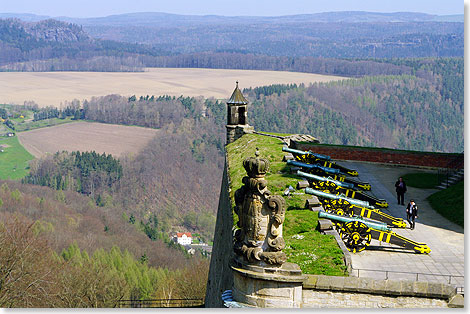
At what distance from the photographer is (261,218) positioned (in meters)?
18.5

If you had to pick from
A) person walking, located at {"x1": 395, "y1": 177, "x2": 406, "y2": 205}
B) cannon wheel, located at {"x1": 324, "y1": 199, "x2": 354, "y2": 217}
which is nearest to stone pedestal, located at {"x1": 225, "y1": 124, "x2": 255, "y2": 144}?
person walking, located at {"x1": 395, "y1": 177, "x2": 406, "y2": 205}

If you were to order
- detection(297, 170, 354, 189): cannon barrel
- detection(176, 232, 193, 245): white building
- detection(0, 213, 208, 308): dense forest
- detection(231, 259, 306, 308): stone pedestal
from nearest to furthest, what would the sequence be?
detection(231, 259, 306, 308): stone pedestal, detection(297, 170, 354, 189): cannon barrel, detection(0, 213, 208, 308): dense forest, detection(176, 232, 193, 245): white building

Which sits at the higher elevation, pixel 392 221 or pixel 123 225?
pixel 392 221

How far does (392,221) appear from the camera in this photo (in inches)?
1180

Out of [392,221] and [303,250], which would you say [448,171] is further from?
[303,250]

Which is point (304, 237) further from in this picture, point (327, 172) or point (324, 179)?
point (327, 172)

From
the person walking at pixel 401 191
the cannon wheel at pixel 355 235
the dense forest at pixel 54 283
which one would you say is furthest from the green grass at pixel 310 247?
the dense forest at pixel 54 283

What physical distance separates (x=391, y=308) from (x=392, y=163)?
26.5m

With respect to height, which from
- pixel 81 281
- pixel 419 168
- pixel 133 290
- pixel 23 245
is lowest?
pixel 133 290

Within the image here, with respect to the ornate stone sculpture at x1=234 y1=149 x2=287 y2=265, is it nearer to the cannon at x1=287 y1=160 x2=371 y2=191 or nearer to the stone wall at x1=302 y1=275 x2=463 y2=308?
the stone wall at x1=302 y1=275 x2=463 y2=308

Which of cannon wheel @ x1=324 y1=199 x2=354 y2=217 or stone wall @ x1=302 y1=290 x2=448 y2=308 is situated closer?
stone wall @ x1=302 y1=290 x2=448 y2=308

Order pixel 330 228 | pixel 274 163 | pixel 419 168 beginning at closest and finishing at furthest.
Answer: pixel 330 228, pixel 274 163, pixel 419 168

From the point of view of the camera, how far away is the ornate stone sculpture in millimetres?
18328

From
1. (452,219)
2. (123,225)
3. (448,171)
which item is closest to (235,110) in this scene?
(448,171)
